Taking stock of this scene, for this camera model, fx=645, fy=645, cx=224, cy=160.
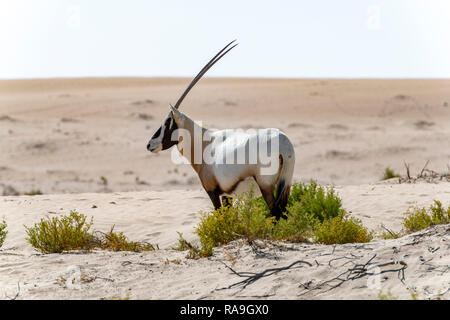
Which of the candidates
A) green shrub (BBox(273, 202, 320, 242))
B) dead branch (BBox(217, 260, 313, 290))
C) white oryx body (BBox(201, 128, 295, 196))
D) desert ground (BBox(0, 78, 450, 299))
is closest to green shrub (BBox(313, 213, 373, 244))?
green shrub (BBox(273, 202, 320, 242))

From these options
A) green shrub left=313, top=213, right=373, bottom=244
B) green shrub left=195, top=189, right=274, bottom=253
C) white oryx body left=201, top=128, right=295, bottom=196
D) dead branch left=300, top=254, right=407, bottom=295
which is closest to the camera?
dead branch left=300, top=254, right=407, bottom=295

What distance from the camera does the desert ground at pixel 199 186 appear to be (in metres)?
5.56

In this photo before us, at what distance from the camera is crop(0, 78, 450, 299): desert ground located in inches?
219

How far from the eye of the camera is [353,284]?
17.3 feet

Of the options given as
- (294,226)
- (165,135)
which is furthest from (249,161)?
(165,135)

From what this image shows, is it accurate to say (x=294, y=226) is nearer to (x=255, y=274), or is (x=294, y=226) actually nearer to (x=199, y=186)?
(x=255, y=274)

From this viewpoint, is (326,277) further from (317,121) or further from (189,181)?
(317,121)

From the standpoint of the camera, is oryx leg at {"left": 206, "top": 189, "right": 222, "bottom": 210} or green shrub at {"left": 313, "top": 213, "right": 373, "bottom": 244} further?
oryx leg at {"left": 206, "top": 189, "right": 222, "bottom": 210}

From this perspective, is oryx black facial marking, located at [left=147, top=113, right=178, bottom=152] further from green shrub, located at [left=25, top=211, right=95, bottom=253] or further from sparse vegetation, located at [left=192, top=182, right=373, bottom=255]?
sparse vegetation, located at [left=192, top=182, right=373, bottom=255]

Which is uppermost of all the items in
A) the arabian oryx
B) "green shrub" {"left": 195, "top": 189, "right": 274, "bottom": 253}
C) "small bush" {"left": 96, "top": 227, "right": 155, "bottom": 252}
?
the arabian oryx

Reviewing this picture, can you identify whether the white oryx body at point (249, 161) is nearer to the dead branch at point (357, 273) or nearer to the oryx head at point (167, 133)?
the oryx head at point (167, 133)

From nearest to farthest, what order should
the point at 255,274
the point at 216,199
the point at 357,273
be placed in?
1. the point at 357,273
2. the point at 255,274
3. the point at 216,199

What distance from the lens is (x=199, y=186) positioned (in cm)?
2234

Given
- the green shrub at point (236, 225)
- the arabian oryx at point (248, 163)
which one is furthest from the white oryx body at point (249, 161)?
the green shrub at point (236, 225)
